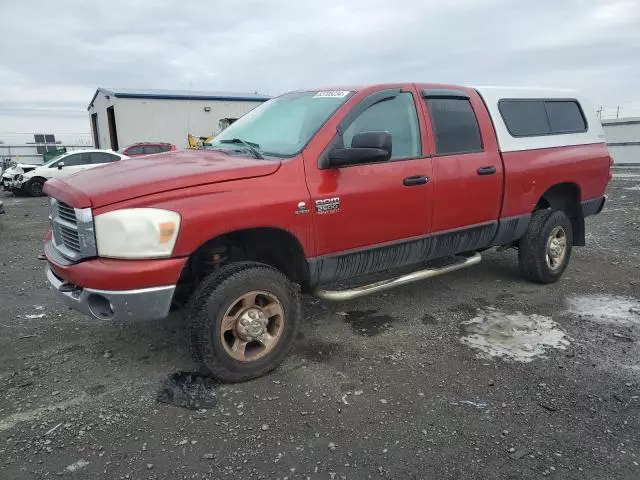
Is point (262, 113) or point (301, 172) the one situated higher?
point (262, 113)

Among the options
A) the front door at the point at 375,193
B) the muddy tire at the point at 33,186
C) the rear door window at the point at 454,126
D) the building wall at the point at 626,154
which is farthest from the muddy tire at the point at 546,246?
the building wall at the point at 626,154

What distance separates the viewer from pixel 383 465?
264cm

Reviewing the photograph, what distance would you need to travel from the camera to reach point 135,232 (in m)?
2.95

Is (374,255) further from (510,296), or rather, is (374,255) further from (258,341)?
(510,296)

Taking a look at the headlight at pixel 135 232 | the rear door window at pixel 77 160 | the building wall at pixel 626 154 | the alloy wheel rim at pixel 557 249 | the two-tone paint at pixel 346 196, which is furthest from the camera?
the building wall at pixel 626 154

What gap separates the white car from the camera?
16.3 metres

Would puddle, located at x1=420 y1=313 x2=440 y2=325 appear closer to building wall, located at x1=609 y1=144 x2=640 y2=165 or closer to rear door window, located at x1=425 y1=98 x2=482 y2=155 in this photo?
rear door window, located at x1=425 y1=98 x2=482 y2=155

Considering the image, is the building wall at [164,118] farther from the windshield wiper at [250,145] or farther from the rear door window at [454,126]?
the rear door window at [454,126]

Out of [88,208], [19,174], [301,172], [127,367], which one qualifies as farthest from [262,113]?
[19,174]

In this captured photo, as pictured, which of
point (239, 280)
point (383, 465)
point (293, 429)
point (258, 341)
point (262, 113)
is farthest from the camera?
point (262, 113)

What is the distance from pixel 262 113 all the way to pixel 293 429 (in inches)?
109

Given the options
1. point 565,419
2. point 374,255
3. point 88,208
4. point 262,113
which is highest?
point 262,113

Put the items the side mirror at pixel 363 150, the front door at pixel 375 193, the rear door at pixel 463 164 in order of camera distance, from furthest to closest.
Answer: the rear door at pixel 463 164 < the front door at pixel 375 193 < the side mirror at pixel 363 150

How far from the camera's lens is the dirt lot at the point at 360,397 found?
8.77ft
